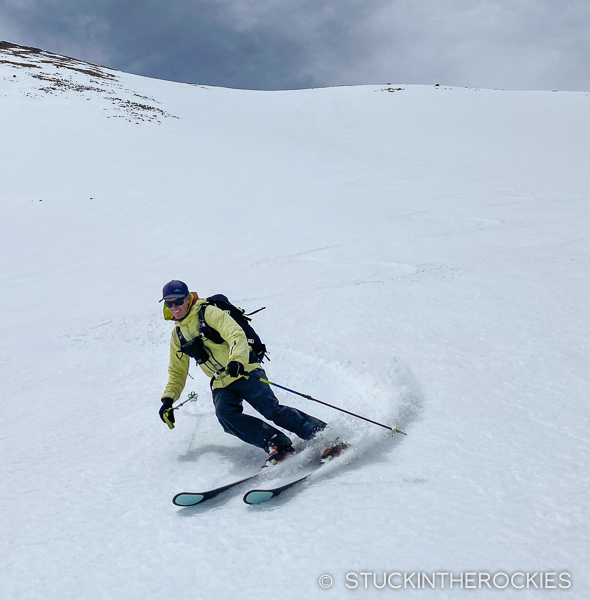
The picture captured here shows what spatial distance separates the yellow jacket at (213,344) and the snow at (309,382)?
61cm

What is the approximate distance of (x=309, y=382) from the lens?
15.2ft

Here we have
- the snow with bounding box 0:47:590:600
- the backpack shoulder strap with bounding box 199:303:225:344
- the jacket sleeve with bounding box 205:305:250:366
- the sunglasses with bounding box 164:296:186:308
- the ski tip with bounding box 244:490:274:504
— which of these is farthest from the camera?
the backpack shoulder strap with bounding box 199:303:225:344

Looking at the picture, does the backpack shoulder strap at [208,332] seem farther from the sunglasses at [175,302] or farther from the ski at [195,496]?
the ski at [195,496]

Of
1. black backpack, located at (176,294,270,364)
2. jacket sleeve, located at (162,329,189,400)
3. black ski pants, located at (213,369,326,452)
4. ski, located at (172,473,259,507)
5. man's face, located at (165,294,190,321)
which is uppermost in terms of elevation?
man's face, located at (165,294,190,321)

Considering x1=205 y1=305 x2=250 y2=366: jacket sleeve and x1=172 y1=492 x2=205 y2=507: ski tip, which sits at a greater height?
x1=205 y1=305 x2=250 y2=366: jacket sleeve

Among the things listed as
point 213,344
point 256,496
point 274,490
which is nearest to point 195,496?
point 256,496

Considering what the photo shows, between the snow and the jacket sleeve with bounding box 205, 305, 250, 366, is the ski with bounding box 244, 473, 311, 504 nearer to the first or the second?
the snow

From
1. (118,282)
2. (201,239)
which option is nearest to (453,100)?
(201,239)

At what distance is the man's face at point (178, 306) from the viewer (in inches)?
137

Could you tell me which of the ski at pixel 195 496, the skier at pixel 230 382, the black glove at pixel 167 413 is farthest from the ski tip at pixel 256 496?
the black glove at pixel 167 413

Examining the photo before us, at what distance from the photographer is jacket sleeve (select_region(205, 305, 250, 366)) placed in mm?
3350

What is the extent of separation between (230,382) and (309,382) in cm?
125

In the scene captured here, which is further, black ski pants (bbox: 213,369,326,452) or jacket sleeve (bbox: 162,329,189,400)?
jacket sleeve (bbox: 162,329,189,400)

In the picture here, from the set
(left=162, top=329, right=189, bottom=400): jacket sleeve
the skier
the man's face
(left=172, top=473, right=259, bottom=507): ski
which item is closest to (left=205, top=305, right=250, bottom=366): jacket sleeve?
the skier
